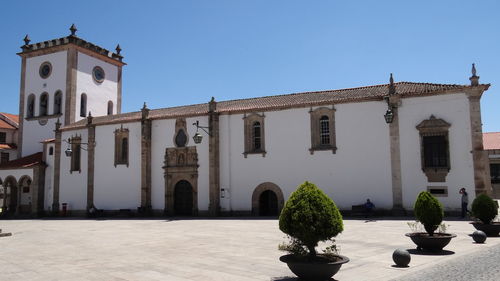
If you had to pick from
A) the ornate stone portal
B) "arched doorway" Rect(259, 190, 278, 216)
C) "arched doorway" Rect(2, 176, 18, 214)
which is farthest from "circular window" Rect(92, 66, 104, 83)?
"arched doorway" Rect(259, 190, 278, 216)

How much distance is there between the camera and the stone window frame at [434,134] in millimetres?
21734

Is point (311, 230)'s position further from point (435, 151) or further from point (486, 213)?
point (435, 151)

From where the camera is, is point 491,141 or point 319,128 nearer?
point 319,128

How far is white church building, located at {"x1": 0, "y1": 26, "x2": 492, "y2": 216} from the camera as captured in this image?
72.3 feet

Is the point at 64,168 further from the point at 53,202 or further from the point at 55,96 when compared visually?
the point at 55,96

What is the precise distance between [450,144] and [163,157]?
A: 60.3ft

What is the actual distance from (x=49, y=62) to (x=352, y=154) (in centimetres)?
3003

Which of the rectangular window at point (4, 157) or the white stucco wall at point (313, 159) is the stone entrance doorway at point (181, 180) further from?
the rectangular window at point (4, 157)

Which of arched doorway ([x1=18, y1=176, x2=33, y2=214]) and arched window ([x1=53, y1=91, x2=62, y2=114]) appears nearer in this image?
arched doorway ([x1=18, y1=176, x2=33, y2=214])

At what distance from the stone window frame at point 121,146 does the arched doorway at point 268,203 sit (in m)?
10.8

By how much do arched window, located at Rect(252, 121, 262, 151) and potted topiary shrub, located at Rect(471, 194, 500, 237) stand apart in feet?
48.4

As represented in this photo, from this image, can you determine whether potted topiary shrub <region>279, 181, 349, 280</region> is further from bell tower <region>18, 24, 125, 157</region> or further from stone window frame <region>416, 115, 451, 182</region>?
bell tower <region>18, 24, 125, 157</region>

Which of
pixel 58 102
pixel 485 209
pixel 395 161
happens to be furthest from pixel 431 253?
pixel 58 102

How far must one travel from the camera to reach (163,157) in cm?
2909
